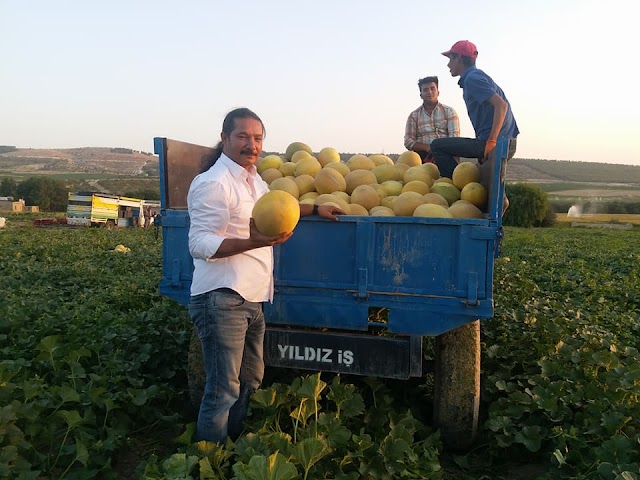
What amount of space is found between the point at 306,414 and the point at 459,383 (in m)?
1.00

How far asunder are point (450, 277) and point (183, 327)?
3.05 meters

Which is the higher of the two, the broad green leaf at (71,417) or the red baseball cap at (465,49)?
the red baseball cap at (465,49)

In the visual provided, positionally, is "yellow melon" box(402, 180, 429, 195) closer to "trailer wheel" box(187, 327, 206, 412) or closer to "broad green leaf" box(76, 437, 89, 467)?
"trailer wheel" box(187, 327, 206, 412)

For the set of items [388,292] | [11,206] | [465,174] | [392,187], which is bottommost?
[11,206]

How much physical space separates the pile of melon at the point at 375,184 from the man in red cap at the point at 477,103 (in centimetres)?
15

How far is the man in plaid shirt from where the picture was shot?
6.36 meters

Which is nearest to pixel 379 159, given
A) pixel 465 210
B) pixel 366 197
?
pixel 366 197

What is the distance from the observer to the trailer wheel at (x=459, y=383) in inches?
142

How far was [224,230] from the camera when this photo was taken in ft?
9.73

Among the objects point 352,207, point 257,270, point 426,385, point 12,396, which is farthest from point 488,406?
point 12,396

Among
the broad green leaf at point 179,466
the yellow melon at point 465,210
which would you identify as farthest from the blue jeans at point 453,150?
the broad green leaf at point 179,466

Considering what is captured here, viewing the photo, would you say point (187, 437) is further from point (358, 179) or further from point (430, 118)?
point (430, 118)

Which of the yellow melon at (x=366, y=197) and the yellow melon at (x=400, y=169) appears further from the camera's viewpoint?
the yellow melon at (x=400, y=169)

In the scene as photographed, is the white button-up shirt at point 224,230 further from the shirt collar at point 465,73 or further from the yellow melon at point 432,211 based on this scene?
the shirt collar at point 465,73
